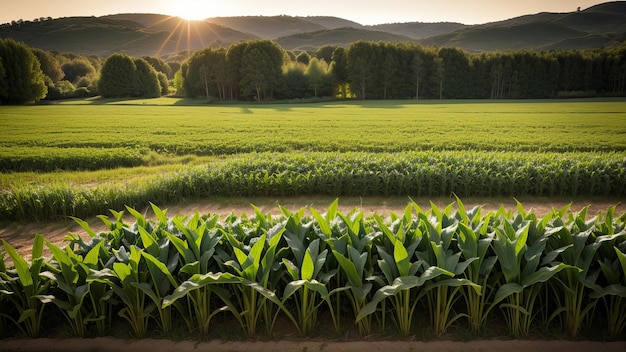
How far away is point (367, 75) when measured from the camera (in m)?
71.8

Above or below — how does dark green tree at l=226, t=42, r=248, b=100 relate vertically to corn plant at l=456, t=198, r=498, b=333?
above

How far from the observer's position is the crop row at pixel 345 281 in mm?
3162

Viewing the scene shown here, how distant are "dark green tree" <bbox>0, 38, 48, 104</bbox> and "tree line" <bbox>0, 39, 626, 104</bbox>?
1255 inches

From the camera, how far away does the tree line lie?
68250 millimetres

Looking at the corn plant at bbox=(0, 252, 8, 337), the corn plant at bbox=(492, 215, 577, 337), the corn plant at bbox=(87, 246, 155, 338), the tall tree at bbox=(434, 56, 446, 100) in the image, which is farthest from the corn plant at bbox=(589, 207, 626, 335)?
the tall tree at bbox=(434, 56, 446, 100)

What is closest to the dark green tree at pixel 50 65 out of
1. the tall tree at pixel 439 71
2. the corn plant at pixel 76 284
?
the corn plant at pixel 76 284

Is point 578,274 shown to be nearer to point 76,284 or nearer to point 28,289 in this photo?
point 76,284

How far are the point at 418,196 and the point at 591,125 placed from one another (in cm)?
2080

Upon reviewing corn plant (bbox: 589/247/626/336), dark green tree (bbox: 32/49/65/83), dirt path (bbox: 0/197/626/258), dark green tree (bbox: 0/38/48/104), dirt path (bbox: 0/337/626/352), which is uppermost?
dark green tree (bbox: 32/49/65/83)

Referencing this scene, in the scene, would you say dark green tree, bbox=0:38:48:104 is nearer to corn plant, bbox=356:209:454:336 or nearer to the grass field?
the grass field

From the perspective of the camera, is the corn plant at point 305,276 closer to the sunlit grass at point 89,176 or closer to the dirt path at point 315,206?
the dirt path at point 315,206

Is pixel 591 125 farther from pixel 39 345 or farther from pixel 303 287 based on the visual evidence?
pixel 39 345

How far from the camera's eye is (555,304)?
3668 mm

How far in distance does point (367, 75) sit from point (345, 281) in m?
72.2
